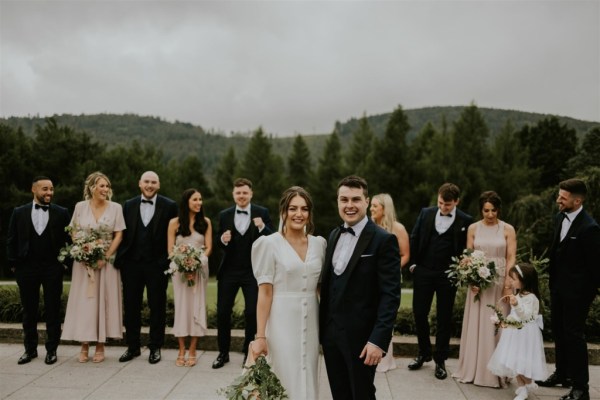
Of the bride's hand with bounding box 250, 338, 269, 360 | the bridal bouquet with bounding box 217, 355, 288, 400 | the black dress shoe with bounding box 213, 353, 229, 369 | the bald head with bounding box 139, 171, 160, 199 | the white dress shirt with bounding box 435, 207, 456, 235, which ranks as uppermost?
the bald head with bounding box 139, 171, 160, 199

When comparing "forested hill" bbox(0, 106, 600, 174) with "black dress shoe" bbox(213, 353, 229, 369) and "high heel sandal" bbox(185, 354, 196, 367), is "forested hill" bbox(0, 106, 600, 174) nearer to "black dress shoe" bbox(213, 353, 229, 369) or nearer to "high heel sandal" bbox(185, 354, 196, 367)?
"high heel sandal" bbox(185, 354, 196, 367)

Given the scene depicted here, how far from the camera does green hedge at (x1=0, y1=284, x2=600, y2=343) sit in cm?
769

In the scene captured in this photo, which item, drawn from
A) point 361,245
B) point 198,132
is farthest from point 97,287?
point 198,132

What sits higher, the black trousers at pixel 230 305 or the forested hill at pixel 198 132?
the forested hill at pixel 198 132

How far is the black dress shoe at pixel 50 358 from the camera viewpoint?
689 cm

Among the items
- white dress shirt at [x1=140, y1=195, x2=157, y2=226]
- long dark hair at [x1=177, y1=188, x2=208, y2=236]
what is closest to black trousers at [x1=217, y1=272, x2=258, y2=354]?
long dark hair at [x1=177, y1=188, x2=208, y2=236]

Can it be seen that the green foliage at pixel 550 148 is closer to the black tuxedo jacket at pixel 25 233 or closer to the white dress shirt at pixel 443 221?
the white dress shirt at pixel 443 221

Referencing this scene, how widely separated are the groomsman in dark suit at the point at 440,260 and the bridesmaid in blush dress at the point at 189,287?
3.00 m

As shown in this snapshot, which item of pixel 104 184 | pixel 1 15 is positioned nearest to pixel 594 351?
pixel 104 184

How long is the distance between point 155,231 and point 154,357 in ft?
5.76

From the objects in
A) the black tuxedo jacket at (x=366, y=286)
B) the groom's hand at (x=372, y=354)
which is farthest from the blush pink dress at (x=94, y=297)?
the groom's hand at (x=372, y=354)

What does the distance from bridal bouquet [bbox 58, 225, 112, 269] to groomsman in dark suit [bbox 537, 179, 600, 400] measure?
5931mm

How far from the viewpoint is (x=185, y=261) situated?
6.88m

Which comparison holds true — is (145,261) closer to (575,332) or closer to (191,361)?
(191,361)
